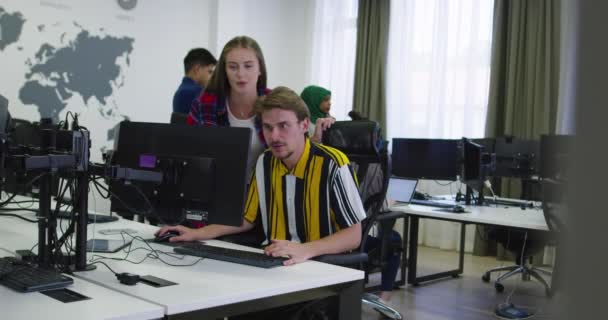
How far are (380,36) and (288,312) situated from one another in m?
5.21

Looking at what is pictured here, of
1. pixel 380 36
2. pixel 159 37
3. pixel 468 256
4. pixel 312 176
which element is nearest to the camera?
pixel 312 176

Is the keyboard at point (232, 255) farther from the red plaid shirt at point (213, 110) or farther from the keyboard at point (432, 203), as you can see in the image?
the keyboard at point (432, 203)

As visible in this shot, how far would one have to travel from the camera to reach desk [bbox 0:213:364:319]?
4.66 ft

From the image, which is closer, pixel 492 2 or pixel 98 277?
pixel 98 277

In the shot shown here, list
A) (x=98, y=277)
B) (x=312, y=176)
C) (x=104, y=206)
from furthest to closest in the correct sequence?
1. (x=104, y=206)
2. (x=312, y=176)
3. (x=98, y=277)

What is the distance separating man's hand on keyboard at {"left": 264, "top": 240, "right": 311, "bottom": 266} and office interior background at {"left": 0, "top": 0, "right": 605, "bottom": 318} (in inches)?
140

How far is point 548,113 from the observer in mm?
5402

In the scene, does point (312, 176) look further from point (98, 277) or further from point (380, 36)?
point (380, 36)

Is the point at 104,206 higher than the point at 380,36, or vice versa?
the point at 380,36

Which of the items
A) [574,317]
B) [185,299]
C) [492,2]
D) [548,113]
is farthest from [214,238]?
[492,2]

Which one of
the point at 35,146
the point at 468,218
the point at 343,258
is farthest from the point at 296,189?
the point at 468,218

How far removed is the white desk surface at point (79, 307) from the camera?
1237 millimetres

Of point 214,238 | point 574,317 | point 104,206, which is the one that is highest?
point 574,317

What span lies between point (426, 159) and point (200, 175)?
129 inches
